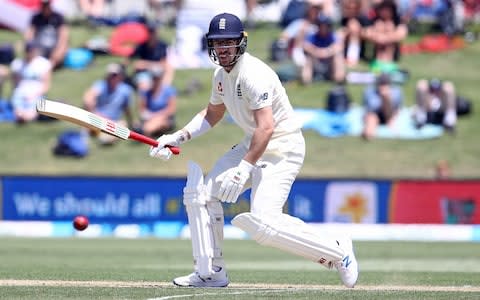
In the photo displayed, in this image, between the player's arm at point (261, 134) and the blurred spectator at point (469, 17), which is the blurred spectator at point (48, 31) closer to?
the blurred spectator at point (469, 17)

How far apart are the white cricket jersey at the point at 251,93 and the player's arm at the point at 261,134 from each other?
0.15 feet

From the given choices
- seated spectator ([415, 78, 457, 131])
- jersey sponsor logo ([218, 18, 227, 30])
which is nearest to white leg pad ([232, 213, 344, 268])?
jersey sponsor logo ([218, 18, 227, 30])

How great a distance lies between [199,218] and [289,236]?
55cm

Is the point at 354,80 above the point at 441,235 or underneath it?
above

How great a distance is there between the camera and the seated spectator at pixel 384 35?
56.6 ft

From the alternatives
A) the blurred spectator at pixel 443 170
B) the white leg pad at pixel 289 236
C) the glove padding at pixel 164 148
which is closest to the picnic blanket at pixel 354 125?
the blurred spectator at pixel 443 170

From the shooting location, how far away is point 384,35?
17.3 metres

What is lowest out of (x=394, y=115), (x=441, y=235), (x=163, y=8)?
(x=441, y=235)

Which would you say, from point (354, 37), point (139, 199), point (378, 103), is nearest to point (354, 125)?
point (378, 103)

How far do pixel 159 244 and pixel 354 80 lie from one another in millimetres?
5737

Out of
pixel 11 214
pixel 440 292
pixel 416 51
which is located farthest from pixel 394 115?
pixel 440 292

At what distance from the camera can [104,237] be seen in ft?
45.2

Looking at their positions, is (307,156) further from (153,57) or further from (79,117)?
(79,117)

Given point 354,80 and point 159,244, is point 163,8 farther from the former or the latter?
point 159,244
